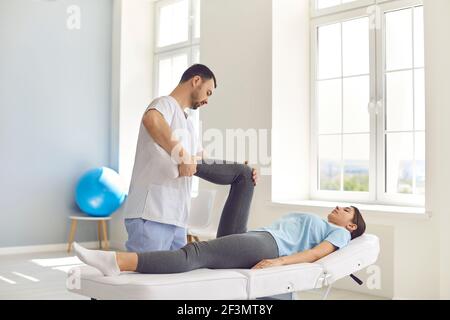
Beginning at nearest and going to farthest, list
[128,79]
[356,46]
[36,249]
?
[356,46] → [36,249] → [128,79]

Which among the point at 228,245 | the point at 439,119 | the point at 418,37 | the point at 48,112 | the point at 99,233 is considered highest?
the point at 418,37

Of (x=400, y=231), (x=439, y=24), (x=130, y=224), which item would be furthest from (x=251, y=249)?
(x=439, y=24)

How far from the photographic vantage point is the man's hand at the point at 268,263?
2.28 meters

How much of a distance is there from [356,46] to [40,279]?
2.94 meters

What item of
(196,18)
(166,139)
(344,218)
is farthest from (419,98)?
(196,18)

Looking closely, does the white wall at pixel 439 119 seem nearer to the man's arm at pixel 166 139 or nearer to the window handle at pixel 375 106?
the window handle at pixel 375 106

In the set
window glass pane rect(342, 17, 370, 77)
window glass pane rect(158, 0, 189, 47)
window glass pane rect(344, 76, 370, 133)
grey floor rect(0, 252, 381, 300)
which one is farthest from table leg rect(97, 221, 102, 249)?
window glass pane rect(342, 17, 370, 77)

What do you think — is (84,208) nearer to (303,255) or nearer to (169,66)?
(169,66)

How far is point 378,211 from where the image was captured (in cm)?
354

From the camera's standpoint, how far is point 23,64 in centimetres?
542

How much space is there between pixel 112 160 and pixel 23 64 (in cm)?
133

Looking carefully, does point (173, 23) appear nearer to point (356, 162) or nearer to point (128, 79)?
point (128, 79)

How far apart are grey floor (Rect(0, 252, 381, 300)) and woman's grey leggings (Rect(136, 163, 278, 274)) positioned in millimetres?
1119

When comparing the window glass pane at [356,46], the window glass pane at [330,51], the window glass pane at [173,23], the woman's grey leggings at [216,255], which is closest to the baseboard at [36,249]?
the window glass pane at [173,23]
